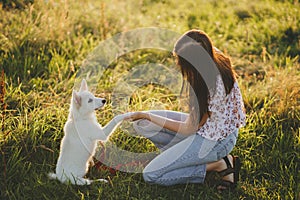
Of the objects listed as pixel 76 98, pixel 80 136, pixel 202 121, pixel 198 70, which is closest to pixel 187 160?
pixel 202 121

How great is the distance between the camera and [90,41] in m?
5.44

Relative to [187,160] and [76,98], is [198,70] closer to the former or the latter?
[187,160]

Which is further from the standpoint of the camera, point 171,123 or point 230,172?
point 171,123

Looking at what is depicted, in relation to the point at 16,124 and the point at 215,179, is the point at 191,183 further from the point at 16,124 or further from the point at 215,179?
the point at 16,124

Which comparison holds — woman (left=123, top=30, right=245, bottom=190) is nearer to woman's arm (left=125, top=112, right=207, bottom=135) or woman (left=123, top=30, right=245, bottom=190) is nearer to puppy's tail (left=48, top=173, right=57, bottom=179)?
woman's arm (left=125, top=112, right=207, bottom=135)

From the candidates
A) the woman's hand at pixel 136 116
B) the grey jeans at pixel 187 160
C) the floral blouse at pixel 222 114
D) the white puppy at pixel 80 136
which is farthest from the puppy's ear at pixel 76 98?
the floral blouse at pixel 222 114

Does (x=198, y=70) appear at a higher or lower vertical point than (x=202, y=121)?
higher

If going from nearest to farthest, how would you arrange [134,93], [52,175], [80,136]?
[80,136] < [52,175] < [134,93]

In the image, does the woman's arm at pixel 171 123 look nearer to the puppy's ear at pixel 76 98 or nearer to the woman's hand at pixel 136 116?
the woman's hand at pixel 136 116

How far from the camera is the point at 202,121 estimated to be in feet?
11.0

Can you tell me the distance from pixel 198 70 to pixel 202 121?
1.20 feet

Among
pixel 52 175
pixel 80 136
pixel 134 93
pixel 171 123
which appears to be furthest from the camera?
pixel 134 93

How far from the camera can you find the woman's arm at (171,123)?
3439 mm

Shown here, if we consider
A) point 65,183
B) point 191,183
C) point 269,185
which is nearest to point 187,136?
point 191,183
